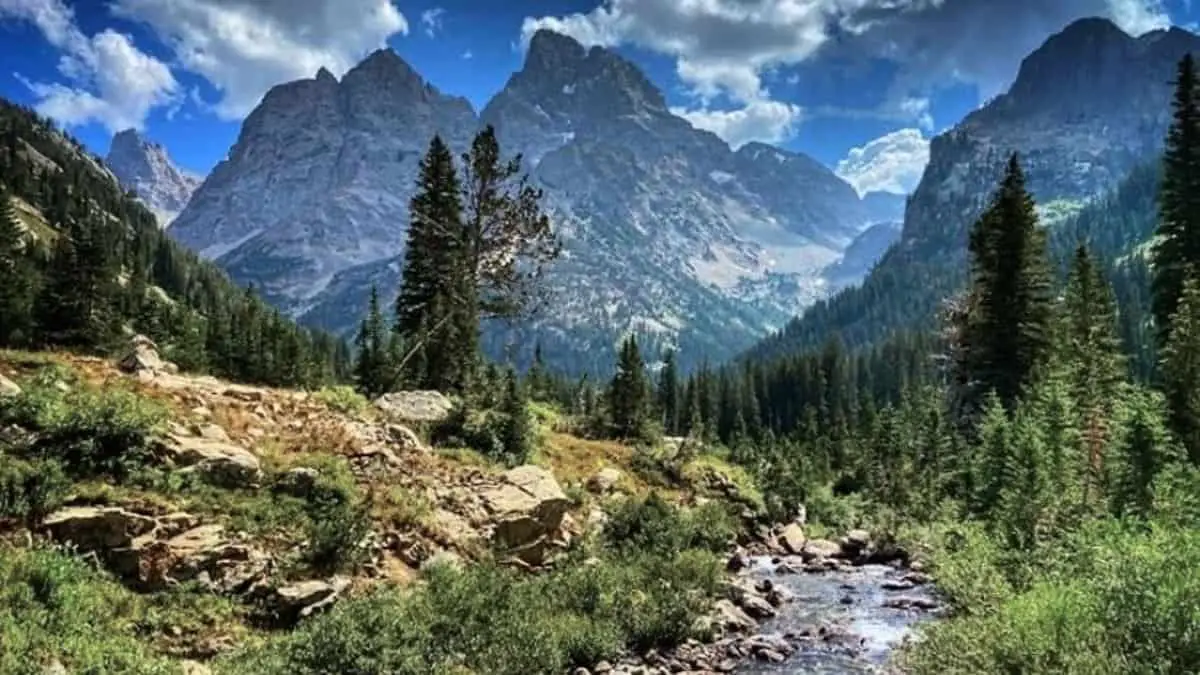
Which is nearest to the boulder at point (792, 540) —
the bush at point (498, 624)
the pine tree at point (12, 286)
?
the bush at point (498, 624)

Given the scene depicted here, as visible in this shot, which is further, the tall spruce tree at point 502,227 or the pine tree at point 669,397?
the pine tree at point 669,397

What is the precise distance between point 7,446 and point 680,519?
23.1 metres

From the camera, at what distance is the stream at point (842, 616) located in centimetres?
2217

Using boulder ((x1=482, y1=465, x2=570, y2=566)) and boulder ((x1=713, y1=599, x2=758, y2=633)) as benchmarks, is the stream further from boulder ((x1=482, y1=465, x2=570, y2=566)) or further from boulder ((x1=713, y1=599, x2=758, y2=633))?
boulder ((x1=482, y1=465, x2=570, y2=566))

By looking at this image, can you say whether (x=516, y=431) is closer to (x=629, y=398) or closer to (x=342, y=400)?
(x=342, y=400)

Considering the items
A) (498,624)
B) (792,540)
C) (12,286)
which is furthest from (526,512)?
(12,286)

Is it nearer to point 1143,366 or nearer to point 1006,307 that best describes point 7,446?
point 1006,307

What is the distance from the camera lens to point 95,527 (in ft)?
55.8

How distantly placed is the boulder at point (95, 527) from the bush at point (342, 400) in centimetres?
1100

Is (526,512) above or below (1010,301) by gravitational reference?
below

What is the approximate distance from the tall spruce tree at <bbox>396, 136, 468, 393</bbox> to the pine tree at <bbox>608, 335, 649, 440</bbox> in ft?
32.4

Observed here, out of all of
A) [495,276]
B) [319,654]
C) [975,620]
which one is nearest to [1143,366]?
[495,276]

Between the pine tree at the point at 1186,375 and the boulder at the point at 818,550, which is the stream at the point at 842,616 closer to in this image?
the boulder at the point at 818,550

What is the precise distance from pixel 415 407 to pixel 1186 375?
28.8 metres
